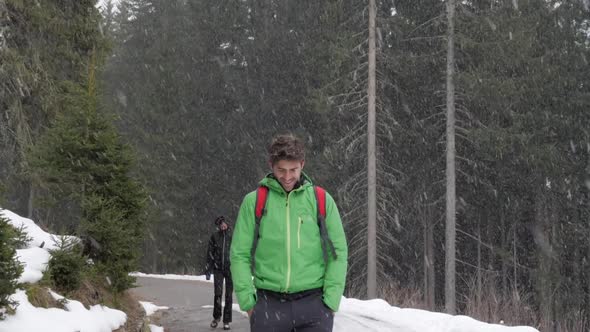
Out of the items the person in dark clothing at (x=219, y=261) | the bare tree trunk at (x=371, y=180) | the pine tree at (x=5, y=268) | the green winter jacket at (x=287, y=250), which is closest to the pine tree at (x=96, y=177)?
the person in dark clothing at (x=219, y=261)

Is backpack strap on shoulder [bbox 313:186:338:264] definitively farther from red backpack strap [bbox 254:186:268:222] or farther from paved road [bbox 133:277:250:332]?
paved road [bbox 133:277:250:332]

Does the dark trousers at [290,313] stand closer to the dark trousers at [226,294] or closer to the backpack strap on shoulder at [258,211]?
the backpack strap on shoulder at [258,211]

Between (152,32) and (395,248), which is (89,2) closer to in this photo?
(395,248)

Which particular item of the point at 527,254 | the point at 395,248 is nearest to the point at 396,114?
the point at 395,248

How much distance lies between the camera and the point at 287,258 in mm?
3934

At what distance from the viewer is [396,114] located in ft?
89.0

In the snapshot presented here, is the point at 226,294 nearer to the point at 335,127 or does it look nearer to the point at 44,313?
the point at 44,313

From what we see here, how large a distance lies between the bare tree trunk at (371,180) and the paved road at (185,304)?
547 cm

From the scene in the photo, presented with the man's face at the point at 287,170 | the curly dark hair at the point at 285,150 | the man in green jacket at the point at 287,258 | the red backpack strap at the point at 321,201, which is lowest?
the man in green jacket at the point at 287,258

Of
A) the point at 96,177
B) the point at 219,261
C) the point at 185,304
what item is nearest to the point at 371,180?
the point at 185,304

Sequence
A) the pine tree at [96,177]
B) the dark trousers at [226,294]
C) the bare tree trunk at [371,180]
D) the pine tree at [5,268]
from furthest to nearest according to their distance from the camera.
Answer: the bare tree trunk at [371,180]
the dark trousers at [226,294]
the pine tree at [96,177]
the pine tree at [5,268]

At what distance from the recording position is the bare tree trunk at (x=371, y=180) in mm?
21625

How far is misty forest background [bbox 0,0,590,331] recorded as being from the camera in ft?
43.5

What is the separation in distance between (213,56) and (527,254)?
20033 millimetres
